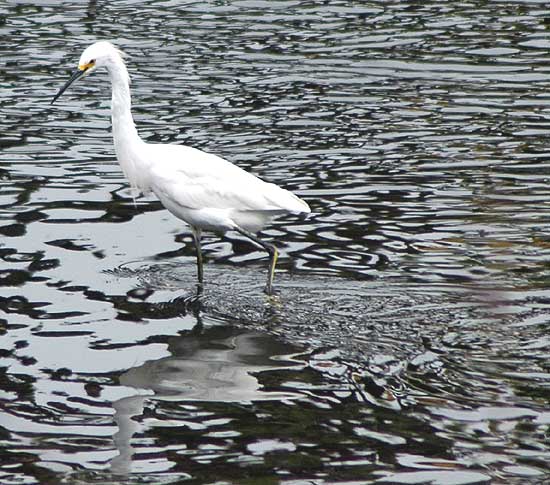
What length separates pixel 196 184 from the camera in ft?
35.0

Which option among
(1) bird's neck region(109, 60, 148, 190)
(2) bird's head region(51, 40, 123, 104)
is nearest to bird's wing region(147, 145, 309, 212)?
(1) bird's neck region(109, 60, 148, 190)

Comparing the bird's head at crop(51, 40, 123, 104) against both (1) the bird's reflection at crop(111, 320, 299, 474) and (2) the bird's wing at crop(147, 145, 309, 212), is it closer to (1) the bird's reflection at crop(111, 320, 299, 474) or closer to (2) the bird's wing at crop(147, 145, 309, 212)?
(2) the bird's wing at crop(147, 145, 309, 212)

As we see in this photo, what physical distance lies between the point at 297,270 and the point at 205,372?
2.25m

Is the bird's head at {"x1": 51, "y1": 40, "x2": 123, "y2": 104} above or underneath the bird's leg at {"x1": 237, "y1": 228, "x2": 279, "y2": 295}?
above

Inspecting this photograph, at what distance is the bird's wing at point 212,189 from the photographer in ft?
34.9

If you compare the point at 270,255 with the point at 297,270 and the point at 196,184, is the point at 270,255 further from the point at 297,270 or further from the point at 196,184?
the point at 196,184

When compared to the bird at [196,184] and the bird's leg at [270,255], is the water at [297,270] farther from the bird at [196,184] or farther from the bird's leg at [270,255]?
the bird at [196,184]

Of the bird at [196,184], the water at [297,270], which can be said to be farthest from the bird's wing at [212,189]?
the water at [297,270]

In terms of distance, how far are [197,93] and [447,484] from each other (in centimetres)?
1095

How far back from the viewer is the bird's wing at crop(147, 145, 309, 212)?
10625mm

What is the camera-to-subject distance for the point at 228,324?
1009cm

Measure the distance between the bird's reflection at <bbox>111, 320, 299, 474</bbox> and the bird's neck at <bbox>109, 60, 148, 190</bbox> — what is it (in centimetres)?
155

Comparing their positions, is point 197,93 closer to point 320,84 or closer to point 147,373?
point 320,84

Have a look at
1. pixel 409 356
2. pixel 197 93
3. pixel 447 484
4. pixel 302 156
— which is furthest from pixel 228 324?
pixel 197 93
